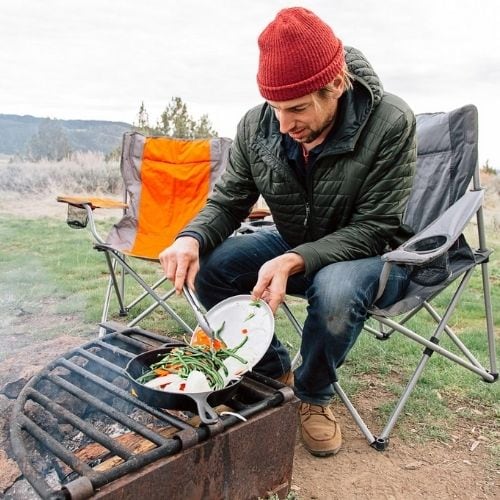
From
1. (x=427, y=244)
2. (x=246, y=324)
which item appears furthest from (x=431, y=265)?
(x=246, y=324)

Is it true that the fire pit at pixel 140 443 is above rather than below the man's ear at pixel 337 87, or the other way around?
below

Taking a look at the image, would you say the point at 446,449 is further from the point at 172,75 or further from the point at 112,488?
the point at 172,75

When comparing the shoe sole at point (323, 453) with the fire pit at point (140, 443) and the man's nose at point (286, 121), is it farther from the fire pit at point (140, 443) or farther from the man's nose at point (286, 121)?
the man's nose at point (286, 121)

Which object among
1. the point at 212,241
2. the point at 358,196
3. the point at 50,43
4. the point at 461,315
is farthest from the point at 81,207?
the point at 50,43

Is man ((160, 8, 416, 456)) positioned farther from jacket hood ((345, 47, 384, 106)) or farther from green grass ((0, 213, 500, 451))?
green grass ((0, 213, 500, 451))

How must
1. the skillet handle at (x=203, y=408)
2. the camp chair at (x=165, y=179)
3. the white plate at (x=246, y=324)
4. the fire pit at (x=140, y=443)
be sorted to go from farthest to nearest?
the camp chair at (x=165, y=179) < the white plate at (x=246, y=324) < the skillet handle at (x=203, y=408) < the fire pit at (x=140, y=443)

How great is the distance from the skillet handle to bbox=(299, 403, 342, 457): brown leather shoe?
0.81 m

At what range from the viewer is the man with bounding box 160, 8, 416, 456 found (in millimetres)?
1881

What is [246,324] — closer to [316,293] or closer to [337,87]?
[316,293]

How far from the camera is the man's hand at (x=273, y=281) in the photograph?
73.2 inches

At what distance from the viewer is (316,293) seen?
195 centimetres

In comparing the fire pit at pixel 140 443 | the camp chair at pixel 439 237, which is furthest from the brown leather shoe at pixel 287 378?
the fire pit at pixel 140 443

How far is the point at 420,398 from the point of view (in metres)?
2.62

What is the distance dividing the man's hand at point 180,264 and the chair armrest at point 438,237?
2.29 ft
